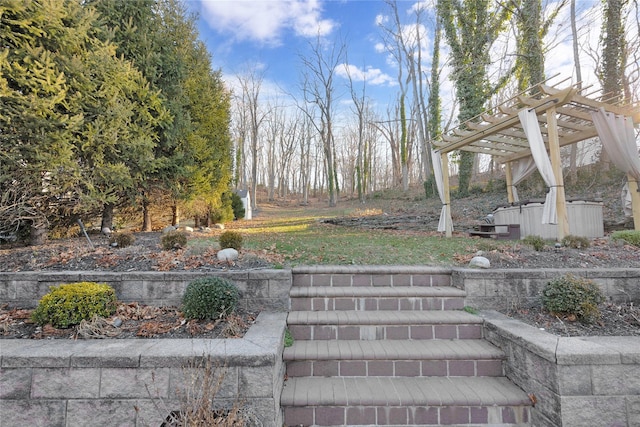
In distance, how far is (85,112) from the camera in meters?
4.94

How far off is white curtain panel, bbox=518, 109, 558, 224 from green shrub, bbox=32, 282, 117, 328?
6.96 metres

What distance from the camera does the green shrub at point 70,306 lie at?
2678 millimetres

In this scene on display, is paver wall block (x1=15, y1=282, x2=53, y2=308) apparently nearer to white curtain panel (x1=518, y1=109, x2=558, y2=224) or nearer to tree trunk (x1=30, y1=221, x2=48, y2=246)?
tree trunk (x1=30, y1=221, x2=48, y2=246)

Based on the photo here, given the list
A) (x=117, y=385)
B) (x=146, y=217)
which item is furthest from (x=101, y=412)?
(x=146, y=217)

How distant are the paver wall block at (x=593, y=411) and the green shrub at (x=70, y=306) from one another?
13.3ft

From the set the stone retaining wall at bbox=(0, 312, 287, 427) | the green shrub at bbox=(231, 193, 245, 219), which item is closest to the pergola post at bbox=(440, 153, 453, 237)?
the stone retaining wall at bbox=(0, 312, 287, 427)

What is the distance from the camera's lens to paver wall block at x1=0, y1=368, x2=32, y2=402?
6.66ft

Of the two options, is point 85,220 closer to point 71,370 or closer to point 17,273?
point 17,273

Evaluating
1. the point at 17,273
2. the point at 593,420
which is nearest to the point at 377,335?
the point at 593,420

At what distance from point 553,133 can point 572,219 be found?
7.57 ft

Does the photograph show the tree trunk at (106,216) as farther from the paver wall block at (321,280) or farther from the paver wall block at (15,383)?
the paver wall block at (321,280)

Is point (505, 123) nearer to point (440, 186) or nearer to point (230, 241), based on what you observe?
point (440, 186)

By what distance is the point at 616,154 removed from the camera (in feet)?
20.1

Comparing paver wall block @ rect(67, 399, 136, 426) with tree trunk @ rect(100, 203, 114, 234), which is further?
tree trunk @ rect(100, 203, 114, 234)
